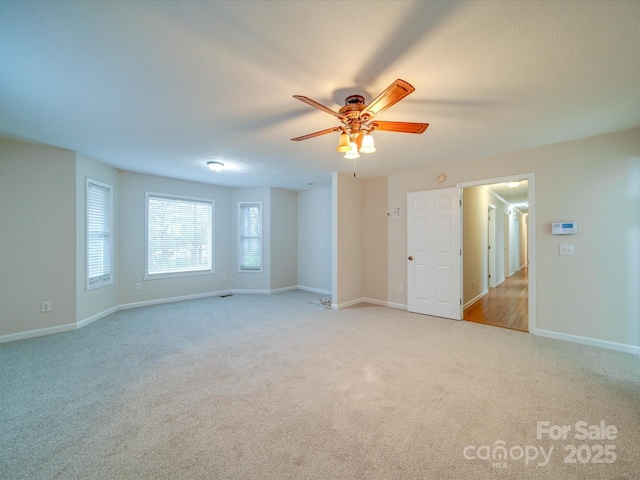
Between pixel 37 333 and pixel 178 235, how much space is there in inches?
103

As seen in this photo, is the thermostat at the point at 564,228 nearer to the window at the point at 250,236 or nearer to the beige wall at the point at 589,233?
the beige wall at the point at 589,233

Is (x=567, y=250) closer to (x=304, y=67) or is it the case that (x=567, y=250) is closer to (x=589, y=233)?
(x=589, y=233)

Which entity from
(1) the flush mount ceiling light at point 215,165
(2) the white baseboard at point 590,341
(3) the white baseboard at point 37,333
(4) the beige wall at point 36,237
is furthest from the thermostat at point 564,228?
(3) the white baseboard at point 37,333

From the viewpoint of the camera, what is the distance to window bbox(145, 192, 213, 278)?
5332mm

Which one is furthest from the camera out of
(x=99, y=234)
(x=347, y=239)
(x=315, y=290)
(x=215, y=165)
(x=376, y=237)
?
(x=315, y=290)

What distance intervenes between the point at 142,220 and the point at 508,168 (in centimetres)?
634

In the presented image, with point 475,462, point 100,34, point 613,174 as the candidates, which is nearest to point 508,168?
point 613,174

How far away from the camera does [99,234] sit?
14.6 feet

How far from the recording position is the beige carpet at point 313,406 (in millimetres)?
1555

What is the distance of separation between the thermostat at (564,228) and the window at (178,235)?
619cm

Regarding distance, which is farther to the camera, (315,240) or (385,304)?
(315,240)

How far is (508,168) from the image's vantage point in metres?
3.85

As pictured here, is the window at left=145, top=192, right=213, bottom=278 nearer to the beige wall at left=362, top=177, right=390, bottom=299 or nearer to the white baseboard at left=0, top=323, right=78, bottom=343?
the white baseboard at left=0, top=323, right=78, bottom=343

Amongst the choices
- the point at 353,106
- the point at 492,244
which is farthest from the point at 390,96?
the point at 492,244
